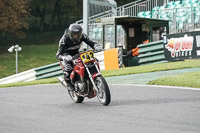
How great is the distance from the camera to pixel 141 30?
23.3 m

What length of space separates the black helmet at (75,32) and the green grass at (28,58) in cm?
3354

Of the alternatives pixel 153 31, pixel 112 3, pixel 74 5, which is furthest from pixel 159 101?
pixel 74 5

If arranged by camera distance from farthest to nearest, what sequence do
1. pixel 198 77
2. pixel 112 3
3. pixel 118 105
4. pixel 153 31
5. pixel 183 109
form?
1. pixel 112 3
2. pixel 153 31
3. pixel 198 77
4. pixel 118 105
5. pixel 183 109

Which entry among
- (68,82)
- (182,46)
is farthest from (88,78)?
(182,46)

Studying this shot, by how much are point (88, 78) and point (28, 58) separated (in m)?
41.5

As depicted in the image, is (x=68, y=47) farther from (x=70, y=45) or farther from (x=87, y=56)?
(x=87, y=56)

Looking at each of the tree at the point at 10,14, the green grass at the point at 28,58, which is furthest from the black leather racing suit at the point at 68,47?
the tree at the point at 10,14

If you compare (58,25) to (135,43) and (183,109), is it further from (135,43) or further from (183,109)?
(183,109)

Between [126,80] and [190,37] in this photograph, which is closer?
[126,80]

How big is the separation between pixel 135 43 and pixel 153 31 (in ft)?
3.69

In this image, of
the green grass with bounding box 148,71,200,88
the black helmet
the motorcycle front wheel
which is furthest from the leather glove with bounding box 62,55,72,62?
the green grass with bounding box 148,71,200,88

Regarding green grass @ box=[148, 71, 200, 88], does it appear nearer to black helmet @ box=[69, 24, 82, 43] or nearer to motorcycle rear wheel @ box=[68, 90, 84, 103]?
motorcycle rear wheel @ box=[68, 90, 84, 103]

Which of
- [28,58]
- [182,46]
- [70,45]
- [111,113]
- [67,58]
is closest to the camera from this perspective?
[111,113]

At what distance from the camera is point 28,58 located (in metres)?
50.6
